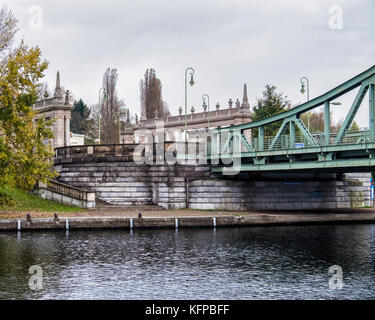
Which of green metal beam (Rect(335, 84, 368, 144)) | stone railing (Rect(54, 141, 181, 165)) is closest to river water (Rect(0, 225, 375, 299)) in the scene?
green metal beam (Rect(335, 84, 368, 144))

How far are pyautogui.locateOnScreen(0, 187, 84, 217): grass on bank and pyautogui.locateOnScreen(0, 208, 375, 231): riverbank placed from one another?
2.48 meters

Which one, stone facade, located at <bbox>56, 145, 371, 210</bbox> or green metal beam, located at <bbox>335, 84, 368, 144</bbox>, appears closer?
green metal beam, located at <bbox>335, 84, 368, 144</bbox>

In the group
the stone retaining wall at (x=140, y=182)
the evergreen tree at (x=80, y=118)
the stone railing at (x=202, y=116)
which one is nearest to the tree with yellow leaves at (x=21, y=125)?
the stone retaining wall at (x=140, y=182)

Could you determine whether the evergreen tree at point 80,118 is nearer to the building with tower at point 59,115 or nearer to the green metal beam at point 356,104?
the building with tower at point 59,115

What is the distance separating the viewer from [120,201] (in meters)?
43.8

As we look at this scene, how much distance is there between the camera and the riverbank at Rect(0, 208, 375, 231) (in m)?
34.1

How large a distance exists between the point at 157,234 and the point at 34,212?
9.81 meters

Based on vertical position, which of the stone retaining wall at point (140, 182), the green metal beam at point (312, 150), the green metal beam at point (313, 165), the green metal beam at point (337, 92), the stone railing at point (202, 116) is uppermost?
the stone railing at point (202, 116)

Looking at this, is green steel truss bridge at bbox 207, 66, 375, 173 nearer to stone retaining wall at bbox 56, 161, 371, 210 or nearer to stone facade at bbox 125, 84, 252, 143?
stone retaining wall at bbox 56, 161, 371, 210

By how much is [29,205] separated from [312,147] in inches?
797

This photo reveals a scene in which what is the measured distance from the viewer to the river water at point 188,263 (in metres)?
19.7

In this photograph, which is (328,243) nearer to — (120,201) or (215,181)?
(215,181)

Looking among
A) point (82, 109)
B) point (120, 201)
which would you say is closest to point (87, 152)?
point (120, 201)

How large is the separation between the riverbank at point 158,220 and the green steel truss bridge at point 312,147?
3.72m
